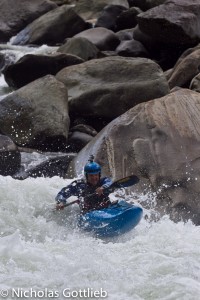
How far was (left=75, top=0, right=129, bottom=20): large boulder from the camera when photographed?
689 inches

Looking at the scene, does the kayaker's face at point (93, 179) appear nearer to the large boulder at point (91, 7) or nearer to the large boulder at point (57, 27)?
the large boulder at point (57, 27)

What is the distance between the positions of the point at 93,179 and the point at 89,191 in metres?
0.14

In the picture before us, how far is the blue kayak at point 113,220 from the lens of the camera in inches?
243

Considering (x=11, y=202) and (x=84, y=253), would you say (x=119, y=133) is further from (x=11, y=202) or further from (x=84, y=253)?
(x=84, y=253)

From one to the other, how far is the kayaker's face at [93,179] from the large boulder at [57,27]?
9.58m

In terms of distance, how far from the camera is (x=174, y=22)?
12383mm

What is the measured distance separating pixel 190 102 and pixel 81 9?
1080 cm

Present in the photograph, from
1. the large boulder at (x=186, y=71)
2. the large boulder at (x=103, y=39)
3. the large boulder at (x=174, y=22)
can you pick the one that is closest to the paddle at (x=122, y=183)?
the large boulder at (x=186, y=71)

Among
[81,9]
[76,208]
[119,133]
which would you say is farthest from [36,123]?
[81,9]

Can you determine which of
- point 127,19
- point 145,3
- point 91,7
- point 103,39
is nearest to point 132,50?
point 103,39

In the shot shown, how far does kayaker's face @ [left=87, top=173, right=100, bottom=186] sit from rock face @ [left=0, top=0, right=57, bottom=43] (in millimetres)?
11066

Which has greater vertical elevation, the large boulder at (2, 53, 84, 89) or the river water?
the river water

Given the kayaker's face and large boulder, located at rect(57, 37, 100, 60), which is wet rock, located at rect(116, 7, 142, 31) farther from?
the kayaker's face

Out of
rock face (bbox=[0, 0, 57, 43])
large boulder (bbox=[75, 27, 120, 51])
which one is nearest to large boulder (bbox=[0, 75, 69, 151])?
large boulder (bbox=[75, 27, 120, 51])
